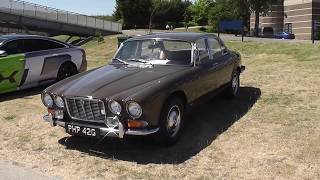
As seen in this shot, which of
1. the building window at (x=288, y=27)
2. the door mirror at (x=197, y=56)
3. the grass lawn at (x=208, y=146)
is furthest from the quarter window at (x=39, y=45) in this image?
the building window at (x=288, y=27)

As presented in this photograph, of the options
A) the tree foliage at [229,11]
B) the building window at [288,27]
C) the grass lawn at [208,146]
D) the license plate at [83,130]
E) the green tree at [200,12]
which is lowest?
the grass lawn at [208,146]

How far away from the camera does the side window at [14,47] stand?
10.8m

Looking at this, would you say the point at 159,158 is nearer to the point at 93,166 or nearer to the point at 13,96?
the point at 93,166

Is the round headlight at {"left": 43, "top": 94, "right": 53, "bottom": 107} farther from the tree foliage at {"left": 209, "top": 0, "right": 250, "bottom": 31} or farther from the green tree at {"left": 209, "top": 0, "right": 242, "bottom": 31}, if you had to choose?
the green tree at {"left": 209, "top": 0, "right": 242, "bottom": 31}

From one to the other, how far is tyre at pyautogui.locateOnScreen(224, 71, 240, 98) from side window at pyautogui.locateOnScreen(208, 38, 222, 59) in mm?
790

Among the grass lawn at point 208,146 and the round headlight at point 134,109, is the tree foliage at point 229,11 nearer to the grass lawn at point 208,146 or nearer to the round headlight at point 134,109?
the grass lawn at point 208,146

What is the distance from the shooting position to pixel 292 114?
818cm

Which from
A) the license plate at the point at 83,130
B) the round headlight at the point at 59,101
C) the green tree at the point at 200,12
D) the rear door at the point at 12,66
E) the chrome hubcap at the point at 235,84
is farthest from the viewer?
the green tree at the point at 200,12

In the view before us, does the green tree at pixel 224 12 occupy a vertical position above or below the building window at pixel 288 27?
above

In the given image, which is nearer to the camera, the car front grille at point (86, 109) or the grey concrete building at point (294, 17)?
the car front grille at point (86, 109)

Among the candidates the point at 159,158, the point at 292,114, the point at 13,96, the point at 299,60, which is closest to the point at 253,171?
the point at 159,158

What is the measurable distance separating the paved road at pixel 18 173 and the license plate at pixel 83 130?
796mm

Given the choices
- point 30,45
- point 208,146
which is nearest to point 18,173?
point 208,146

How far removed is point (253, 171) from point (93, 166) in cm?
200
